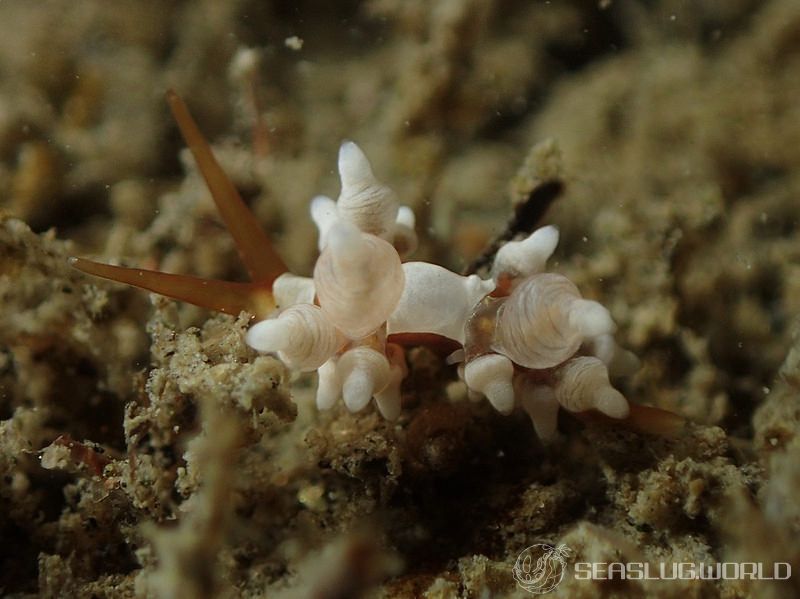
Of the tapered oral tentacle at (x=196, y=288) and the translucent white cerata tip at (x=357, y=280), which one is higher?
the tapered oral tentacle at (x=196, y=288)

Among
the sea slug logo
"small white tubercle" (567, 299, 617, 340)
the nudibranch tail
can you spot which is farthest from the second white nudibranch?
the sea slug logo

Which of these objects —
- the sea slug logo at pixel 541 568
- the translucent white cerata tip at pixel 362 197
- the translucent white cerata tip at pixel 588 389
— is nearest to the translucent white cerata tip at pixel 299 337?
the translucent white cerata tip at pixel 362 197

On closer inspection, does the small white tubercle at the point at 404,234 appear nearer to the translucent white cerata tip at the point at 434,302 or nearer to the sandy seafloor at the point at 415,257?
the translucent white cerata tip at the point at 434,302

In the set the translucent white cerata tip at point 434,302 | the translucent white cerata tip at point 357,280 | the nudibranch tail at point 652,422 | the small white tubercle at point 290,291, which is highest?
the small white tubercle at point 290,291

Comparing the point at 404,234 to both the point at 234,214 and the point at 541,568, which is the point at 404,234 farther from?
the point at 541,568

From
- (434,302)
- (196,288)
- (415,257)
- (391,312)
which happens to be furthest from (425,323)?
(415,257)

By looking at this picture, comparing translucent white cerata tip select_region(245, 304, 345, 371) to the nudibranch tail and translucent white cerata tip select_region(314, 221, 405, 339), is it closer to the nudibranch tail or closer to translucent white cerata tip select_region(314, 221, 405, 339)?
translucent white cerata tip select_region(314, 221, 405, 339)

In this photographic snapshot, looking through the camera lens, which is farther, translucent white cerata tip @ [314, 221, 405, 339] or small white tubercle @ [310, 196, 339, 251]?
small white tubercle @ [310, 196, 339, 251]
